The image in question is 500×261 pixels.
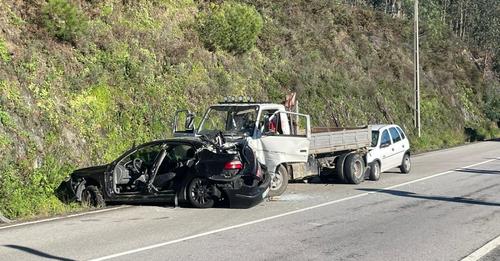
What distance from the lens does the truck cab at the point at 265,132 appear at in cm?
1366

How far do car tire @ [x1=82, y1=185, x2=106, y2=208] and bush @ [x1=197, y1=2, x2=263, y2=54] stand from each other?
40.7 feet

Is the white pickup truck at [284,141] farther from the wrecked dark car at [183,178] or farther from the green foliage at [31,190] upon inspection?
the green foliage at [31,190]

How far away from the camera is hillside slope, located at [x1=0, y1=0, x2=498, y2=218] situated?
14.2 meters

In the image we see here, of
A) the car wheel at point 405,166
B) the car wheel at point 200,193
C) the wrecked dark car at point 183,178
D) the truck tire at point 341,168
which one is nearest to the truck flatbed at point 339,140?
the truck tire at point 341,168

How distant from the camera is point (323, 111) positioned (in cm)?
2944

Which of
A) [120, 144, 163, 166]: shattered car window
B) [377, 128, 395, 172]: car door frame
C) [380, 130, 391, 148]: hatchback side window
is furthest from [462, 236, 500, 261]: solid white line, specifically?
[380, 130, 391, 148]: hatchback side window

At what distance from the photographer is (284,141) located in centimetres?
1400

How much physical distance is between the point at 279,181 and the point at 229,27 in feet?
40.8

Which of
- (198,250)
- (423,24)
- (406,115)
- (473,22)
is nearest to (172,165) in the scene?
(198,250)

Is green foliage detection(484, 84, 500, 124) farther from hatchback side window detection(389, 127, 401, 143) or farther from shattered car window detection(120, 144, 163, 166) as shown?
shattered car window detection(120, 144, 163, 166)

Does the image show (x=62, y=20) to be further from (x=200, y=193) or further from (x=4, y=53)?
(x=200, y=193)

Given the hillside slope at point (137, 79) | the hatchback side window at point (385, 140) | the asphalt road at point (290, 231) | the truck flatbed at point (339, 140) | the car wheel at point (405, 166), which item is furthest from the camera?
the car wheel at point (405, 166)

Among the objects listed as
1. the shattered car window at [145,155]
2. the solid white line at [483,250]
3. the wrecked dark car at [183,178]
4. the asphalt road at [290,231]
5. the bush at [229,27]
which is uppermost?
the bush at [229,27]

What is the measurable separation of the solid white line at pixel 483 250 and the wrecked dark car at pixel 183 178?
180 inches
